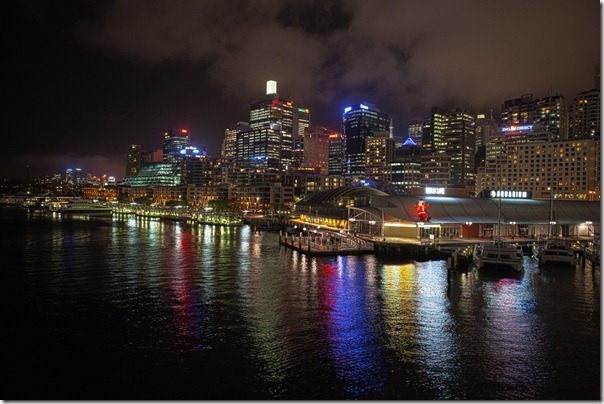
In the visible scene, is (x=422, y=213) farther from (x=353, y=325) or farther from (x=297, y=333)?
(x=297, y=333)

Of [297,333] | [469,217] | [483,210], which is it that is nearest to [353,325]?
[297,333]

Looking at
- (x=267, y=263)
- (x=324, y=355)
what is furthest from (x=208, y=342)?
(x=267, y=263)

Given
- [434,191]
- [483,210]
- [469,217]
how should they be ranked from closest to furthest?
[469,217] → [483,210] → [434,191]

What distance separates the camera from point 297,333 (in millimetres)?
25391

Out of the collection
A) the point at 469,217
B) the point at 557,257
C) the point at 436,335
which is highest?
the point at 469,217

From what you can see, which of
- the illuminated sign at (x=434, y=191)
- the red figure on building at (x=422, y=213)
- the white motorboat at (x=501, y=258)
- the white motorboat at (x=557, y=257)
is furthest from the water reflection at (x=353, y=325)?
the illuminated sign at (x=434, y=191)

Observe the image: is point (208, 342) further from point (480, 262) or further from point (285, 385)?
point (480, 262)

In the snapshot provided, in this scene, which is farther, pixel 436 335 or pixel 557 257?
pixel 557 257

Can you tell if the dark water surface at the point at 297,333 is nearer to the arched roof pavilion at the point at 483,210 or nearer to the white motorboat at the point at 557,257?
the white motorboat at the point at 557,257

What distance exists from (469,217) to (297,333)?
48031mm

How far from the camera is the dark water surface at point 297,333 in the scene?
19.2 meters

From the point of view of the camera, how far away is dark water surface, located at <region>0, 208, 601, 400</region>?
19.2 metres

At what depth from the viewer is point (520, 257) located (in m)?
47.5

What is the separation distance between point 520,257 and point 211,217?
86696mm
